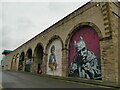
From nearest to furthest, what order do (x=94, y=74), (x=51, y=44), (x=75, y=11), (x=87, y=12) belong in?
1. (x=94, y=74)
2. (x=87, y=12)
3. (x=75, y=11)
4. (x=51, y=44)

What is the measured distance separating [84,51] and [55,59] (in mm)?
6382

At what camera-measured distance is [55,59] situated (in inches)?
915

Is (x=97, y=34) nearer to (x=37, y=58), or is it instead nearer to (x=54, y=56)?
(x=54, y=56)

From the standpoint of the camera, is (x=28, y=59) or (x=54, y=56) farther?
(x=28, y=59)

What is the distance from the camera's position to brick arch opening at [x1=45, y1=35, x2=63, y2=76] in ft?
72.7

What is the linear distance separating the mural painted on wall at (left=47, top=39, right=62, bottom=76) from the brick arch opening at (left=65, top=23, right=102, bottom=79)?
2.14 m

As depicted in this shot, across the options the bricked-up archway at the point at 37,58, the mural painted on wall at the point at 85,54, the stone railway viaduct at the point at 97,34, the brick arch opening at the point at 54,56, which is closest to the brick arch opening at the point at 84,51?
the mural painted on wall at the point at 85,54

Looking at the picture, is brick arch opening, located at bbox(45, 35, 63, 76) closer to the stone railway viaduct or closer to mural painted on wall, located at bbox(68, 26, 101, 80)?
the stone railway viaduct

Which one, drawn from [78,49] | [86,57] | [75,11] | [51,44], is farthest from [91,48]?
[51,44]

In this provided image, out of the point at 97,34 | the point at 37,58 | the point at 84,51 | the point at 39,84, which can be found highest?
the point at 97,34

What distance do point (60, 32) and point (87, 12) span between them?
223 inches

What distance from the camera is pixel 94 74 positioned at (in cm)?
1598

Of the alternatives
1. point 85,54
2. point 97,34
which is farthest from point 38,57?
point 97,34

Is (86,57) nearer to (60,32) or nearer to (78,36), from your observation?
(78,36)
